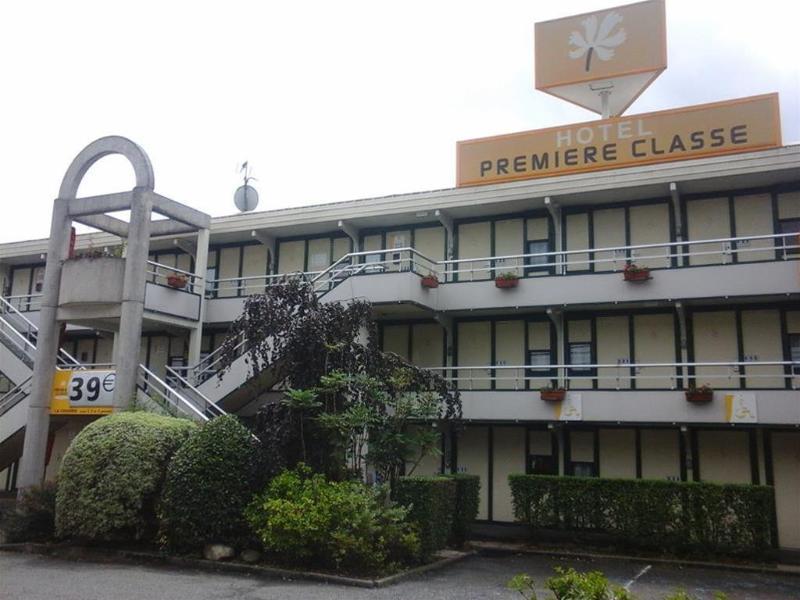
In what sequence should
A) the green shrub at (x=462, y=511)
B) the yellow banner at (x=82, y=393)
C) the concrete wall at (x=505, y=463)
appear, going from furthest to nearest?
the concrete wall at (x=505, y=463) → the yellow banner at (x=82, y=393) → the green shrub at (x=462, y=511)

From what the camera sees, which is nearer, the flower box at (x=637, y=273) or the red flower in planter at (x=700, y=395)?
the red flower in planter at (x=700, y=395)

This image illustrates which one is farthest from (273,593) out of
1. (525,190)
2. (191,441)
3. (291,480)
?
(525,190)

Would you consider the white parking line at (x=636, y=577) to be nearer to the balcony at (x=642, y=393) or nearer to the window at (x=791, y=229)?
the balcony at (x=642, y=393)

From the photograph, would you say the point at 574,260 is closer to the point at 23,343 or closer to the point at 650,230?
the point at 650,230

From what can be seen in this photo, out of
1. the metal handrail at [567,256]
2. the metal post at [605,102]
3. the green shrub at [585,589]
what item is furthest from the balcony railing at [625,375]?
the green shrub at [585,589]

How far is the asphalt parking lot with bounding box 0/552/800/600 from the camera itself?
40.2 ft

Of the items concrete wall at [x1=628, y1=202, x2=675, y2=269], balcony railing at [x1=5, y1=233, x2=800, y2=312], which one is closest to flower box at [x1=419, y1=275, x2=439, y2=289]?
balcony railing at [x1=5, y1=233, x2=800, y2=312]

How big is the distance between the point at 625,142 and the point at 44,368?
17.3m

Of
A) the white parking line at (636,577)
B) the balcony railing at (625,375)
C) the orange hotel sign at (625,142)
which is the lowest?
the white parking line at (636,577)

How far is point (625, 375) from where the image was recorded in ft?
70.5

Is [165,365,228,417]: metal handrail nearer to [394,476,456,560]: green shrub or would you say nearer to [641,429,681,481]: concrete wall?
[394,476,456,560]: green shrub

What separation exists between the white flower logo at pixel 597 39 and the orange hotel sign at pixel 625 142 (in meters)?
3.24

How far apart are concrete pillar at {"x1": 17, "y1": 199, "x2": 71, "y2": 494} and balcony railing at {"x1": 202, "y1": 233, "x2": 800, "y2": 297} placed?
567 cm

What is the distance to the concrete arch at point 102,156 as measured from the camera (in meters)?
20.9
